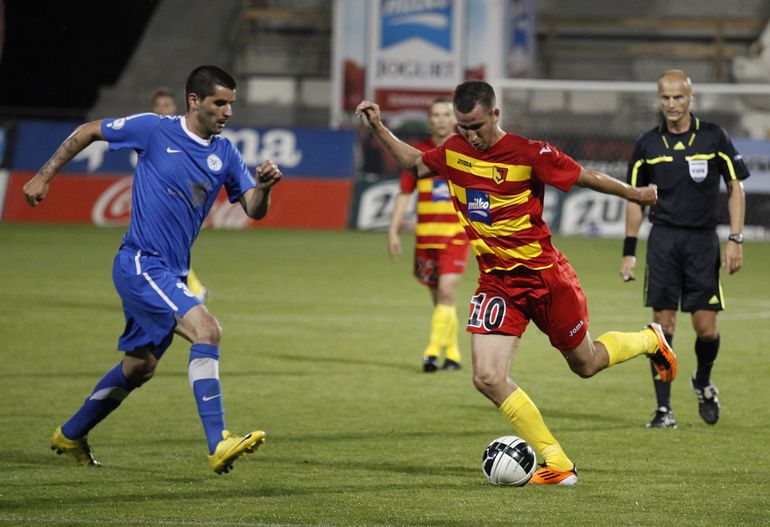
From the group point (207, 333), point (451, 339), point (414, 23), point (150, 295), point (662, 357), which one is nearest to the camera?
point (207, 333)

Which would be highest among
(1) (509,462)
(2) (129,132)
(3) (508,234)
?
(2) (129,132)

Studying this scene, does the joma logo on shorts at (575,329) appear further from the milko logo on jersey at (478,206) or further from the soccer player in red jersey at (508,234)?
the milko logo on jersey at (478,206)

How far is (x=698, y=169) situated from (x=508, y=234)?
218cm

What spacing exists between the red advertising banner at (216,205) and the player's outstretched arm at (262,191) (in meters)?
18.4

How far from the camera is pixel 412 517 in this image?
593 cm

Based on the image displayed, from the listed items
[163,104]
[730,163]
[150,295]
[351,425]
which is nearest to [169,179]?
[150,295]

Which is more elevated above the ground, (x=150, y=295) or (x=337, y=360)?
(x=150, y=295)

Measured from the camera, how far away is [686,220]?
27.7 feet

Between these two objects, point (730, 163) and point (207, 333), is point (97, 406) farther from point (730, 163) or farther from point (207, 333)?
point (730, 163)

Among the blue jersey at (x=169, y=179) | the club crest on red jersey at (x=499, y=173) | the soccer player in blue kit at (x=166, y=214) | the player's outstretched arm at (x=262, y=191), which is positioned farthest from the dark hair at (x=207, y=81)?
the club crest on red jersey at (x=499, y=173)

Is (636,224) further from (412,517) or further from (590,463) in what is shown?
(412,517)

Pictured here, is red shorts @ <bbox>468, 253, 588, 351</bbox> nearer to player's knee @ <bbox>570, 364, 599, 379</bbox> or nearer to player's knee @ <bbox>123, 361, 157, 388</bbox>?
player's knee @ <bbox>570, 364, 599, 379</bbox>

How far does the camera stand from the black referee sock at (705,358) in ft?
28.1

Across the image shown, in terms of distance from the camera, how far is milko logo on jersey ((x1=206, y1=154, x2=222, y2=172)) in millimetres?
6883
